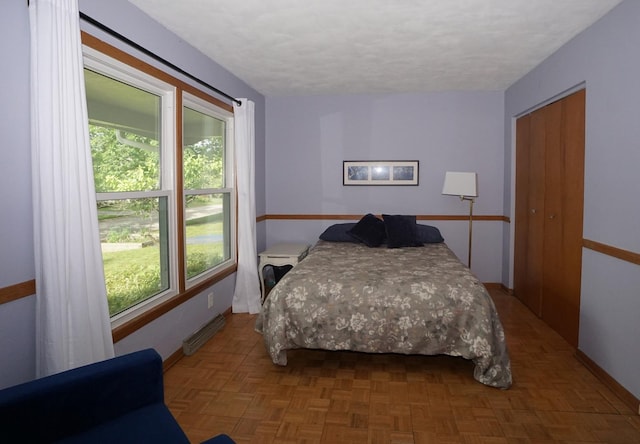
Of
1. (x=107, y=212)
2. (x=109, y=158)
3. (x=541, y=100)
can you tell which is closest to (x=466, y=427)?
(x=107, y=212)

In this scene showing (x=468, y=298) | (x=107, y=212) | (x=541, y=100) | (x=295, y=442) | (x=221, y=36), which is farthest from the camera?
(x=541, y=100)

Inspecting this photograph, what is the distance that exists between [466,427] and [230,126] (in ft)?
11.1

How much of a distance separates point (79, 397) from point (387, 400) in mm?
1723

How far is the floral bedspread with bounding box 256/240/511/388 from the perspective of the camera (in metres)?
2.75

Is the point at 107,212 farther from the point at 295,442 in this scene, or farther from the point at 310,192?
the point at 310,192

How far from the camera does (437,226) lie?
5.22m

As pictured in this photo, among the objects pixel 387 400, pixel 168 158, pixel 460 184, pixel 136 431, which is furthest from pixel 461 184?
pixel 136 431

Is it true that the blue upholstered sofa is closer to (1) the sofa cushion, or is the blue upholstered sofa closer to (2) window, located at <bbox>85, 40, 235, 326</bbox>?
(1) the sofa cushion

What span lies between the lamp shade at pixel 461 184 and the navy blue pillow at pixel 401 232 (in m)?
0.59

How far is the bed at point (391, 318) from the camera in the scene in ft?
9.02

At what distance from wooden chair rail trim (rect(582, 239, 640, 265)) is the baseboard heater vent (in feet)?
9.84

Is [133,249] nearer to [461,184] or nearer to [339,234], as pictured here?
[339,234]

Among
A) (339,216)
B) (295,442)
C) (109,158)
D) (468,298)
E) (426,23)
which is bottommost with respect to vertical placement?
(295,442)

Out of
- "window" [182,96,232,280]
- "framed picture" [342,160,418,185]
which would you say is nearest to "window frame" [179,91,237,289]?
"window" [182,96,232,280]
